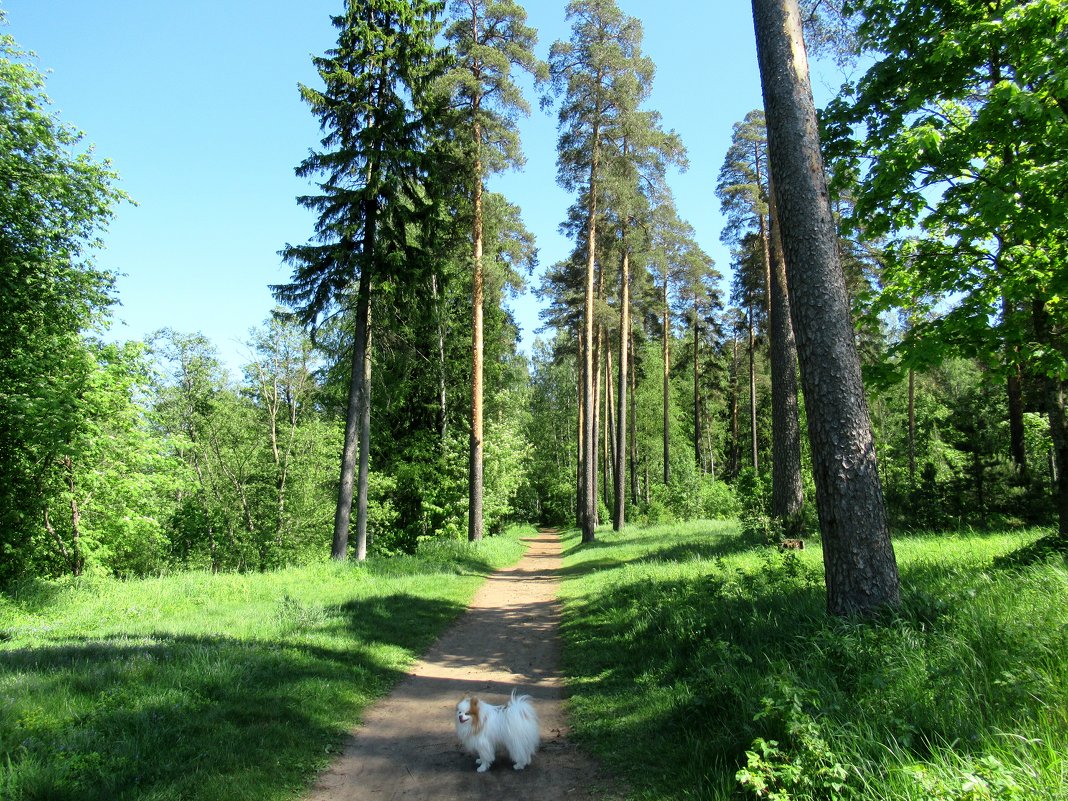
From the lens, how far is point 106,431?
1412cm

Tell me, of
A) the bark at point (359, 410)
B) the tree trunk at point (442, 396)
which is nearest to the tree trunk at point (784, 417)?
the bark at point (359, 410)

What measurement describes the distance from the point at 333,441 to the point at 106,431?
41.3 ft

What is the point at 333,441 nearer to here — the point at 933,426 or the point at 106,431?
the point at 106,431

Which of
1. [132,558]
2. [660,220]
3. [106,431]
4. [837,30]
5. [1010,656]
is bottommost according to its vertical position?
[132,558]

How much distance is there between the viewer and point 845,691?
3.80 metres

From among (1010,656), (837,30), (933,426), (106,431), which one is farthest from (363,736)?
(933,426)

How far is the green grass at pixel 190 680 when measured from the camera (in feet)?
13.2

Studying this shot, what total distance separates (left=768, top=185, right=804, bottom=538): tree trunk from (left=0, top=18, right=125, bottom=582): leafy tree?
15.8m

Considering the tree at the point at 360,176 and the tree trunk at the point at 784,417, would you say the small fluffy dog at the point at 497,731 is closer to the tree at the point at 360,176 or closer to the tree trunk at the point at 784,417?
the tree trunk at the point at 784,417

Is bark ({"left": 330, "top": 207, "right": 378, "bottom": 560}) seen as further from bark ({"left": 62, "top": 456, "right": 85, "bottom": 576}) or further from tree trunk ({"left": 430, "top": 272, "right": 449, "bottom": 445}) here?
tree trunk ({"left": 430, "top": 272, "right": 449, "bottom": 445})

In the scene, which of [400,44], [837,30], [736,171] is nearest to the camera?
[837,30]

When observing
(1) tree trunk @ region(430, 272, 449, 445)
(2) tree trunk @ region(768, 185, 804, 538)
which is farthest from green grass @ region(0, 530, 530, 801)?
(1) tree trunk @ region(430, 272, 449, 445)

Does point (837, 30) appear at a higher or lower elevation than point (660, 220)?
lower

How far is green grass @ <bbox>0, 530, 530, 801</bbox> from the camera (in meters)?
4.02
